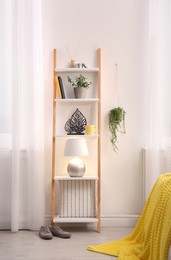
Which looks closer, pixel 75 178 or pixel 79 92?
pixel 75 178

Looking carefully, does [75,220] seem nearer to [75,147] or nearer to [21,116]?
[75,147]

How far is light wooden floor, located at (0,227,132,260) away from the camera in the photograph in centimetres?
306

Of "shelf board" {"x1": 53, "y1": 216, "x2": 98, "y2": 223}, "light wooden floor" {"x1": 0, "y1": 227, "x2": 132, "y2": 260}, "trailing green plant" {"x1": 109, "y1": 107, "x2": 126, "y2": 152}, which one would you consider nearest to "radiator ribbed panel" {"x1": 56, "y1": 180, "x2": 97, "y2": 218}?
"shelf board" {"x1": 53, "y1": 216, "x2": 98, "y2": 223}

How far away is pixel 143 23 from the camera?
4004 mm

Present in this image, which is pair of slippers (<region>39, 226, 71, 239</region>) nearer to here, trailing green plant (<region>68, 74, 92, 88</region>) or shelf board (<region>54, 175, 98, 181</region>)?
shelf board (<region>54, 175, 98, 181</region>)

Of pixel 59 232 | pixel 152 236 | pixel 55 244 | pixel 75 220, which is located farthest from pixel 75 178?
pixel 152 236

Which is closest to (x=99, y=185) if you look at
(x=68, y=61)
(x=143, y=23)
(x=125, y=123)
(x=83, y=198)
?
A: (x=83, y=198)

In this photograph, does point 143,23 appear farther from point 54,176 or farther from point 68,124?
point 54,176

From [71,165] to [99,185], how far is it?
1.09 ft

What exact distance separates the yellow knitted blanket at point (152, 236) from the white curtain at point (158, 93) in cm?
72

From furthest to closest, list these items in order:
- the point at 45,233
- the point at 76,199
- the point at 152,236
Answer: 1. the point at 76,199
2. the point at 45,233
3. the point at 152,236

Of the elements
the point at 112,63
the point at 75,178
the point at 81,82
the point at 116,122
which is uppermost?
the point at 112,63

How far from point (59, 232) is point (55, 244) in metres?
0.22

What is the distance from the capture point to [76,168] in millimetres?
3764
